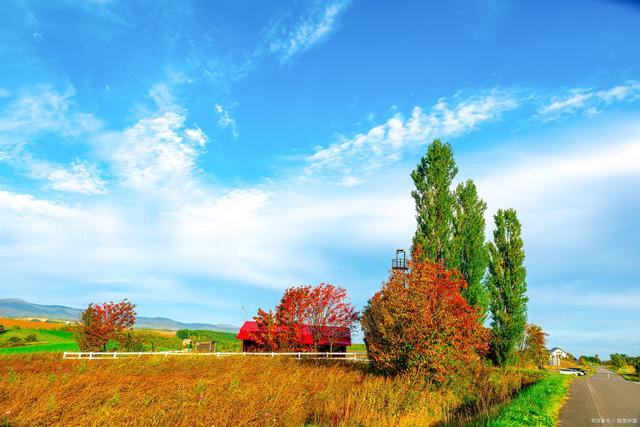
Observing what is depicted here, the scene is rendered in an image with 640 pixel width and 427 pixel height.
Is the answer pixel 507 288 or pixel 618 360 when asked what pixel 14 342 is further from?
pixel 618 360

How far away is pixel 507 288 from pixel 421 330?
21.5 meters

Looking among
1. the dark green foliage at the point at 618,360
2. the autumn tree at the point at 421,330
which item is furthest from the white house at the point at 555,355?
the autumn tree at the point at 421,330

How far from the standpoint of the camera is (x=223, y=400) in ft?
37.2

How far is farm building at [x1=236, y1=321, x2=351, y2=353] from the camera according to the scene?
33344 millimetres

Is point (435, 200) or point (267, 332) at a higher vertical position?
point (435, 200)

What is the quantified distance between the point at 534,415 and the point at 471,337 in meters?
6.37

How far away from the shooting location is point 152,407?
10.1m

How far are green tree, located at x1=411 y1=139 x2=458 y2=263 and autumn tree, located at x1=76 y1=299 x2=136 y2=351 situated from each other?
22643mm

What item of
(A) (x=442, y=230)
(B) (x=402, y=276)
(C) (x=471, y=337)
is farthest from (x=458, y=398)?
(A) (x=442, y=230)

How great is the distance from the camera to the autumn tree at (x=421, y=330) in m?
16.3

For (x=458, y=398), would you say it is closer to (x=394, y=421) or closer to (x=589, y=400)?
(x=589, y=400)

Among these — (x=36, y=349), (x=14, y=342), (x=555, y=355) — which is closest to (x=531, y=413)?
(x=36, y=349)

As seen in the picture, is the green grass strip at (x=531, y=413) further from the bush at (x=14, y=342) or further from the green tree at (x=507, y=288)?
the bush at (x=14, y=342)

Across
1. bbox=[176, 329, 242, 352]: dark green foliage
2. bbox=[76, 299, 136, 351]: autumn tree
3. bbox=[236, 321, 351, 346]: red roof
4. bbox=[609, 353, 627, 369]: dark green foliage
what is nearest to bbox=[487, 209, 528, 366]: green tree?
bbox=[236, 321, 351, 346]: red roof
